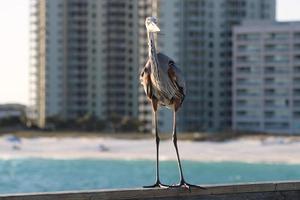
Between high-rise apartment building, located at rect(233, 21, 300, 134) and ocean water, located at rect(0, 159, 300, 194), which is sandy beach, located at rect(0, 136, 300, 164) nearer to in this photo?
ocean water, located at rect(0, 159, 300, 194)

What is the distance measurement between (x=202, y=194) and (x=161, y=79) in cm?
200

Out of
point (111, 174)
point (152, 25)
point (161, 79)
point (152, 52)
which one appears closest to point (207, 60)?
point (111, 174)

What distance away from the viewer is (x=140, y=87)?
113m

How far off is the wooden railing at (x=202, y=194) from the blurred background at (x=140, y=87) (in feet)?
199

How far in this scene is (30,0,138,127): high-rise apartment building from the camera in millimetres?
118000

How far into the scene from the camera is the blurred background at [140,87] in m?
87.8

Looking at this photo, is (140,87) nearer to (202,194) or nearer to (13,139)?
(13,139)

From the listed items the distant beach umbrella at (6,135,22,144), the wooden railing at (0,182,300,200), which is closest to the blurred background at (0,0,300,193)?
the distant beach umbrella at (6,135,22,144)

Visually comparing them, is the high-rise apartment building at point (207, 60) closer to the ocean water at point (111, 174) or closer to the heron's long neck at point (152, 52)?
the ocean water at point (111, 174)

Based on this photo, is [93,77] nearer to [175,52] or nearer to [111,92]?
[111,92]

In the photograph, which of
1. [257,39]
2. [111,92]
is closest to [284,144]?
[257,39]

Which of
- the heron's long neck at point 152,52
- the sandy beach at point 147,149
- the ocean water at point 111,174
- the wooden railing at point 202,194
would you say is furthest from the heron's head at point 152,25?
the sandy beach at point 147,149

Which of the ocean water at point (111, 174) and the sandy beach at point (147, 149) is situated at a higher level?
the ocean water at point (111, 174)

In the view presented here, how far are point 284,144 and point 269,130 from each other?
16.6m
